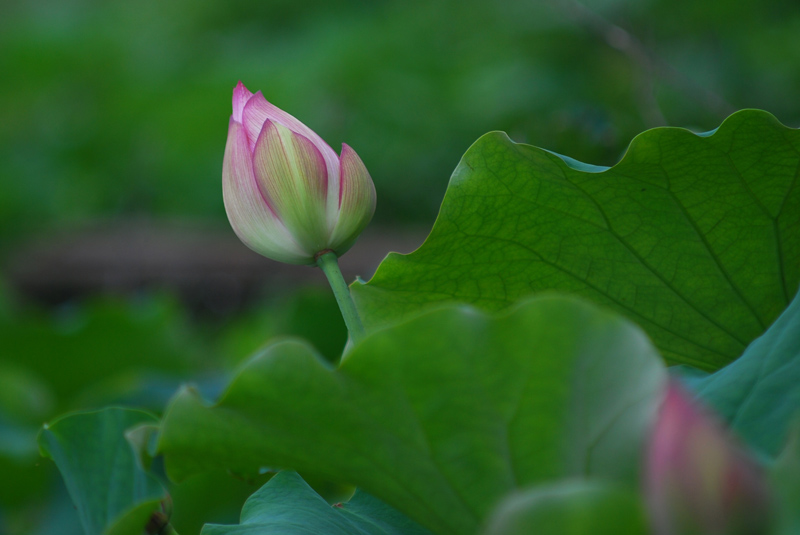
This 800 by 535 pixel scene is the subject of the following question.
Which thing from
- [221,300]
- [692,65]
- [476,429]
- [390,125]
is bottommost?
[221,300]

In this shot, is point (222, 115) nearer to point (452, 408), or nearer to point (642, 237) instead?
point (642, 237)

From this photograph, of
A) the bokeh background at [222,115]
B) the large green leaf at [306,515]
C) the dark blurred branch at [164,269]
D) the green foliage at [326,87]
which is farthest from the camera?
the green foliage at [326,87]

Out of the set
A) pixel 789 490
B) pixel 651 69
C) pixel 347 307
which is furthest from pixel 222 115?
pixel 789 490

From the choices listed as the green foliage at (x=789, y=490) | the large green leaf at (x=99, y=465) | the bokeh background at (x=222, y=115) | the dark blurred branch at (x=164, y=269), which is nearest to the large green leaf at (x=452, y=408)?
the green foliage at (x=789, y=490)

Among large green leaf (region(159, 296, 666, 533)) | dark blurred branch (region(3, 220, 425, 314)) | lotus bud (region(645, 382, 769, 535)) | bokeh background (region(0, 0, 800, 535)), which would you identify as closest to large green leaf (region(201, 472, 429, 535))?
large green leaf (region(159, 296, 666, 533))

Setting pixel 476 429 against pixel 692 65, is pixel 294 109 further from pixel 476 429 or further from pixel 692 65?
pixel 476 429

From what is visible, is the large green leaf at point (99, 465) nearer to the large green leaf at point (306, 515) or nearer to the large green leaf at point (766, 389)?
the large green leaf at point (306, 515)

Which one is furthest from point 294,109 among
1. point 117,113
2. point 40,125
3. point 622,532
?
point 622,532

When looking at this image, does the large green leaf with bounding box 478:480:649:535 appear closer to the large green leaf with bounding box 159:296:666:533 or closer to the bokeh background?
the large green leaf with bounding box 159:296:666:533
